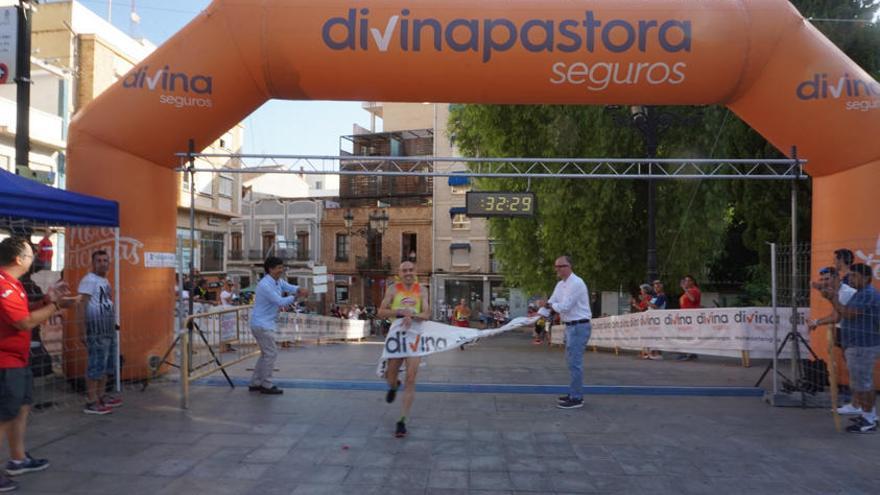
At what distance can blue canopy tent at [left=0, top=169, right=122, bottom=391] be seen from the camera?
5.97 meters

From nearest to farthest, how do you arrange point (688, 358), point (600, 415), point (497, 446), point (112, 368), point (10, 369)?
point (10, 369) → point (497, 446) → point (600, 415) → point (112, 368) → point (688, 358)

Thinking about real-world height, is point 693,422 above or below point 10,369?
below

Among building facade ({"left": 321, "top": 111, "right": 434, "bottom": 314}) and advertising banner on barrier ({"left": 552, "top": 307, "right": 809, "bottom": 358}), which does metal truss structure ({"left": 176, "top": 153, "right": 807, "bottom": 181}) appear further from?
building facade ({"left": 321, "top": 111, "right": 434, "bottom": 314})

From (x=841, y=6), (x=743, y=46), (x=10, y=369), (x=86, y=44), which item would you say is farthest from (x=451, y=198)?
(x=10, y=369)

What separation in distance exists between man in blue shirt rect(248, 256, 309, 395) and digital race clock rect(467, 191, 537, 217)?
4.95 meters

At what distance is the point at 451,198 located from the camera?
144 feet

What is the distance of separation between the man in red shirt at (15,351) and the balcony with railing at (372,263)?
41.1m

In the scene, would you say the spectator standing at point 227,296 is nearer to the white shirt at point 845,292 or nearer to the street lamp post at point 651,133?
the street lamp post at point 651,133

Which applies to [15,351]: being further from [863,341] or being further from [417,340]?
[863,341]

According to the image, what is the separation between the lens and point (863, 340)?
20.4 feet

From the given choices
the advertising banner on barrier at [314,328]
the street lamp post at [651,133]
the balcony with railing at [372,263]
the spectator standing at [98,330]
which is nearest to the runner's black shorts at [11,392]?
the spectator standing at [98,330]

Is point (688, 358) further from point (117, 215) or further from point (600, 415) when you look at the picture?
point (117, 215)

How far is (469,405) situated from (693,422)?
8.06 feet

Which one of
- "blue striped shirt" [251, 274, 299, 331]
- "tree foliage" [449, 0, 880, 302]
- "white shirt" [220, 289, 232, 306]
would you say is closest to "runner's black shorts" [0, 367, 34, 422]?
"blue striped shirt" [251, 274, 299, 331]
